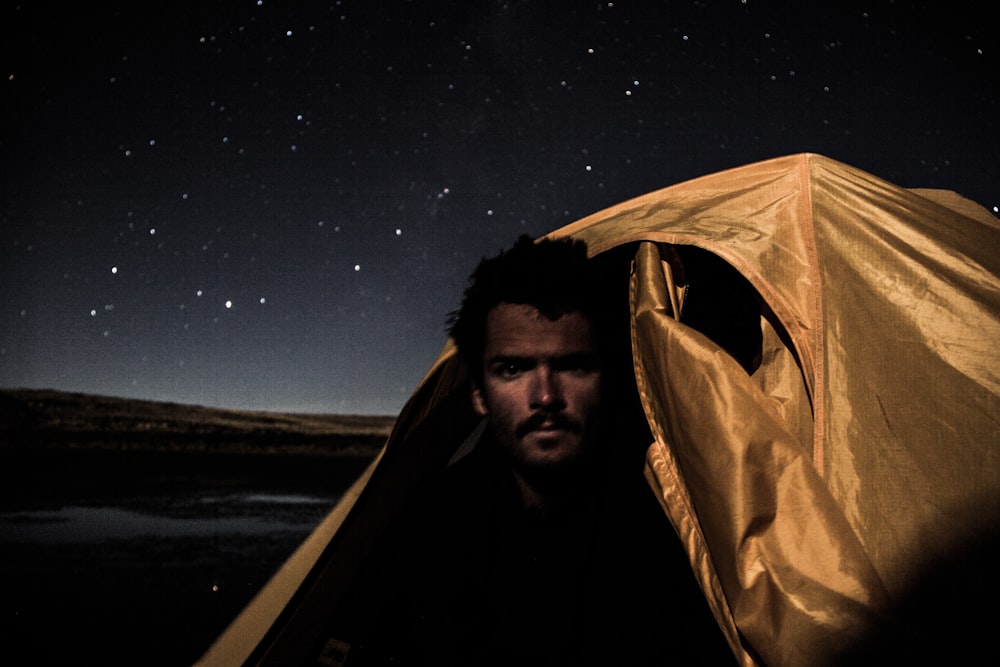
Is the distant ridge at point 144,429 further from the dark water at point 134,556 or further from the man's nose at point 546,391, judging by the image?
the man's nose at point 546,391

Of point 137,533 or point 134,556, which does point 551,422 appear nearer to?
point 134,556

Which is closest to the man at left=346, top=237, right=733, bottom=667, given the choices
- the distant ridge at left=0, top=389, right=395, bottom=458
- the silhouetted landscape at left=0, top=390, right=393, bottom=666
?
the silhouetted landscape at left=0, top=390, right=393, bottom=666

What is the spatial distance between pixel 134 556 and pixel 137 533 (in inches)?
62.5

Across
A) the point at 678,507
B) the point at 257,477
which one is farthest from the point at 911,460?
the point at 257,477

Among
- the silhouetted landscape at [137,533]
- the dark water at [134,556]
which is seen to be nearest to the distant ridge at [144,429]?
the silhouetted landscape at [137,533]

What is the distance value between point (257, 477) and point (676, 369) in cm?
1772

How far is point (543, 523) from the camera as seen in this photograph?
1.75 m

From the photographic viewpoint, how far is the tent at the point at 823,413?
3.16 feet

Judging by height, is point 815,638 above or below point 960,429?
below

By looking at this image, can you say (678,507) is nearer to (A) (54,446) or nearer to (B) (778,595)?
(B) (778,595)

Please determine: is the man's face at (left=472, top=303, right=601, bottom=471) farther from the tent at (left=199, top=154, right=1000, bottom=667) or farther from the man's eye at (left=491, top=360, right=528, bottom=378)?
the tent at (left=199, top=154, right=1000, bottom=667)

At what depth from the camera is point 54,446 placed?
22.6 meters

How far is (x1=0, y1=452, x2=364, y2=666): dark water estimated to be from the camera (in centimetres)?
482

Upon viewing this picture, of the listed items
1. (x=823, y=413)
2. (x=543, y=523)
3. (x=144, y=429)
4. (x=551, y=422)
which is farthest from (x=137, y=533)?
(x=144, y=429)
